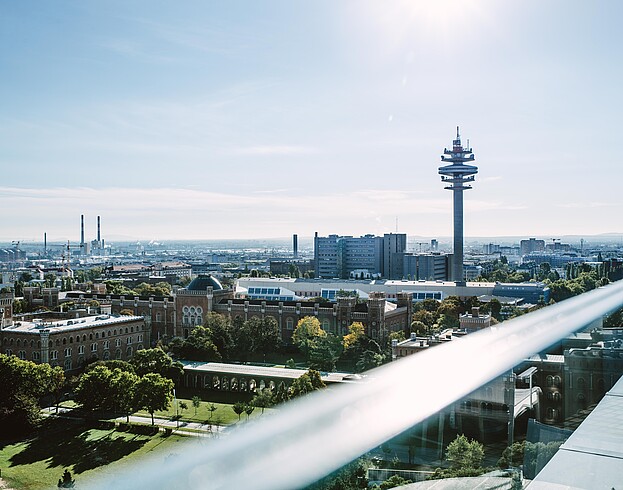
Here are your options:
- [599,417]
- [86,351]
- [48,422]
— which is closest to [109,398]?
[48,422]

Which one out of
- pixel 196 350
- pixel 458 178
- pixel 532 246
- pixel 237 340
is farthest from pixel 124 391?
pixel 532 246

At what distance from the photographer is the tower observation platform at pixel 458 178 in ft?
98.6

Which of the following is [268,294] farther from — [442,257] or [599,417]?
[599,417]

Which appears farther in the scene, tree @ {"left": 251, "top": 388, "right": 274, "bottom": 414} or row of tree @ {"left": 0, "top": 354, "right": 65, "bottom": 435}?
tree @ {"left": 251, "top": 388, "right": 274, "bottom": 414}

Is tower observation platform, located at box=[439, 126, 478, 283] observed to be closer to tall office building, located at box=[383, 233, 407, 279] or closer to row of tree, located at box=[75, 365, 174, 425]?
tall office building, located at box=[383, 233, 407, 279]

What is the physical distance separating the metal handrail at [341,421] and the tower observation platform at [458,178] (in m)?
27.1

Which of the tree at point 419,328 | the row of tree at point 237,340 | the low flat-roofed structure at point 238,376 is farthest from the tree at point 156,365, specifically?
the tree at point 419,328

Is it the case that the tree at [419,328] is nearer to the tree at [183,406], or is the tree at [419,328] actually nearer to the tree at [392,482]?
the tree at [183,406]

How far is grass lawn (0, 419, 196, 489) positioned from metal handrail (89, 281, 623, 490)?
19.8ft

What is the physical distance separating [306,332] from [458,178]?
17466 millimetres

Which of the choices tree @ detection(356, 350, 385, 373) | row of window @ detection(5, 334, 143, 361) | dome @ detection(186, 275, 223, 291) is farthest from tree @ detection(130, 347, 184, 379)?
dome @ detection(186, 275, 223, 291)

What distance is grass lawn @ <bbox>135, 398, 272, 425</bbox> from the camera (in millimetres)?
10482

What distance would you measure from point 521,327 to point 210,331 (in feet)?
40.3

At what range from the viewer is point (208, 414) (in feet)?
36.0
